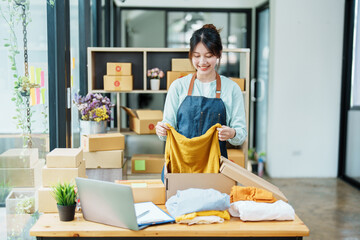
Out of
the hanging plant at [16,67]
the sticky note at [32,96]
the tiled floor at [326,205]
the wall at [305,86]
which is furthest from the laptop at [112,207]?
the wall at [305,86]

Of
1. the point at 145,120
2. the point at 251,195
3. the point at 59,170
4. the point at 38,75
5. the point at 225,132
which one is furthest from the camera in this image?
the point at 145,120

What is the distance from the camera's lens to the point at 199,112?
7.36 feet

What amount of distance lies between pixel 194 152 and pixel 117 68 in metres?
1.95

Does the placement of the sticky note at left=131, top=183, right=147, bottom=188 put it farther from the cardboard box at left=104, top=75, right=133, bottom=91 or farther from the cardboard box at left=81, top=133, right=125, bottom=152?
the cardboard box at left=104, top=75, right=133, bottom=91

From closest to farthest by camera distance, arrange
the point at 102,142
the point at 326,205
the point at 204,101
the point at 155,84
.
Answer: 1. the point at 204,101
2. the point at 102,142
3. the point at 155,84
4. the point at 326,205

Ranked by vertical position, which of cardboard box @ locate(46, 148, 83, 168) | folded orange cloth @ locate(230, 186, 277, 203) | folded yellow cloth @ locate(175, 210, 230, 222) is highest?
cardboard box @ locate(46, 148, 83, 168)

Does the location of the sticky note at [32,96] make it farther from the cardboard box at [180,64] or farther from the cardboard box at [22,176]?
the cardboard box at [180,64]

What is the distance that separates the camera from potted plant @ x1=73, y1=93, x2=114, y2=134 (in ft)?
11.3

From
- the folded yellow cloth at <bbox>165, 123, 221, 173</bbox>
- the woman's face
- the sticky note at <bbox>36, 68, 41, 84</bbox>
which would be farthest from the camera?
the sticky note at <bbox>36, 68, 41, 84</bbox>

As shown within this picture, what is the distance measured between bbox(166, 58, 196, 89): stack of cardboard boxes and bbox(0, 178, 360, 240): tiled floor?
5.89 ft

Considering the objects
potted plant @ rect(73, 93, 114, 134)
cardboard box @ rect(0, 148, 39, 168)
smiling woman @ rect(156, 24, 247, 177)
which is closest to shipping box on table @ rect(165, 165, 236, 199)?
smiling woman @ rect(156, 24, 247, 177)

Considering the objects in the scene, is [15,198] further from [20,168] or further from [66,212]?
[66,212]

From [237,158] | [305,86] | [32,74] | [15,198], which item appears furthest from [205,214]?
[305,86]

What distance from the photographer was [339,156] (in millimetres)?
5562
